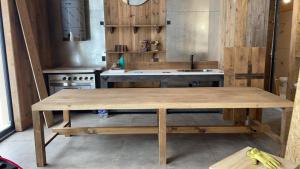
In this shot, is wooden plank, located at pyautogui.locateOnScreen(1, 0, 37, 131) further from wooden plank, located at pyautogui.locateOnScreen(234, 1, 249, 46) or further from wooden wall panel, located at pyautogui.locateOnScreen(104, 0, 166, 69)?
wooden plank, located at pyautogui.locateOnScreen(234, 1, 249, 46)

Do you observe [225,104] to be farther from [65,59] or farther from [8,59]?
[65,59]

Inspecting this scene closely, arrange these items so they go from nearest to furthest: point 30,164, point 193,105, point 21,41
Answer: point 193,105 → point 30,164 → point 21,41

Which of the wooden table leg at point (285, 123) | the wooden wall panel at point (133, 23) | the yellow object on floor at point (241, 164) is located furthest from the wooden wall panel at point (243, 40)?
the yellow object on floor at point (241, 164)

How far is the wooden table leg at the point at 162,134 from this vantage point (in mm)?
2553

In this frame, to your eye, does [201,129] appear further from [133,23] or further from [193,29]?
[133,23]

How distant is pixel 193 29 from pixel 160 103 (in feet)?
8.83

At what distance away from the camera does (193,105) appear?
8.12 feet

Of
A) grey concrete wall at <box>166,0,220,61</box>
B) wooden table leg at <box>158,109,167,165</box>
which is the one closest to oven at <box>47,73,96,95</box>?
grey concrete wall at <box>166,0,220,61</box>

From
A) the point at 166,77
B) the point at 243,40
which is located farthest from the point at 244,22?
the point at 166,77

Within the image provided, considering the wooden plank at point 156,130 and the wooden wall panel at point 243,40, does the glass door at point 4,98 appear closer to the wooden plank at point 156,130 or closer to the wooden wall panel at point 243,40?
the wooden plank at point 156,130

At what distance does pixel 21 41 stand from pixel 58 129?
1.65m

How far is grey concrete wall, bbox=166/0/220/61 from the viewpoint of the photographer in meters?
4.67

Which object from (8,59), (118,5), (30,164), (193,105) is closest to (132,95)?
(193,105)

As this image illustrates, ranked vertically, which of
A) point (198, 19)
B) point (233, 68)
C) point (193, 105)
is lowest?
point (193, 105)
